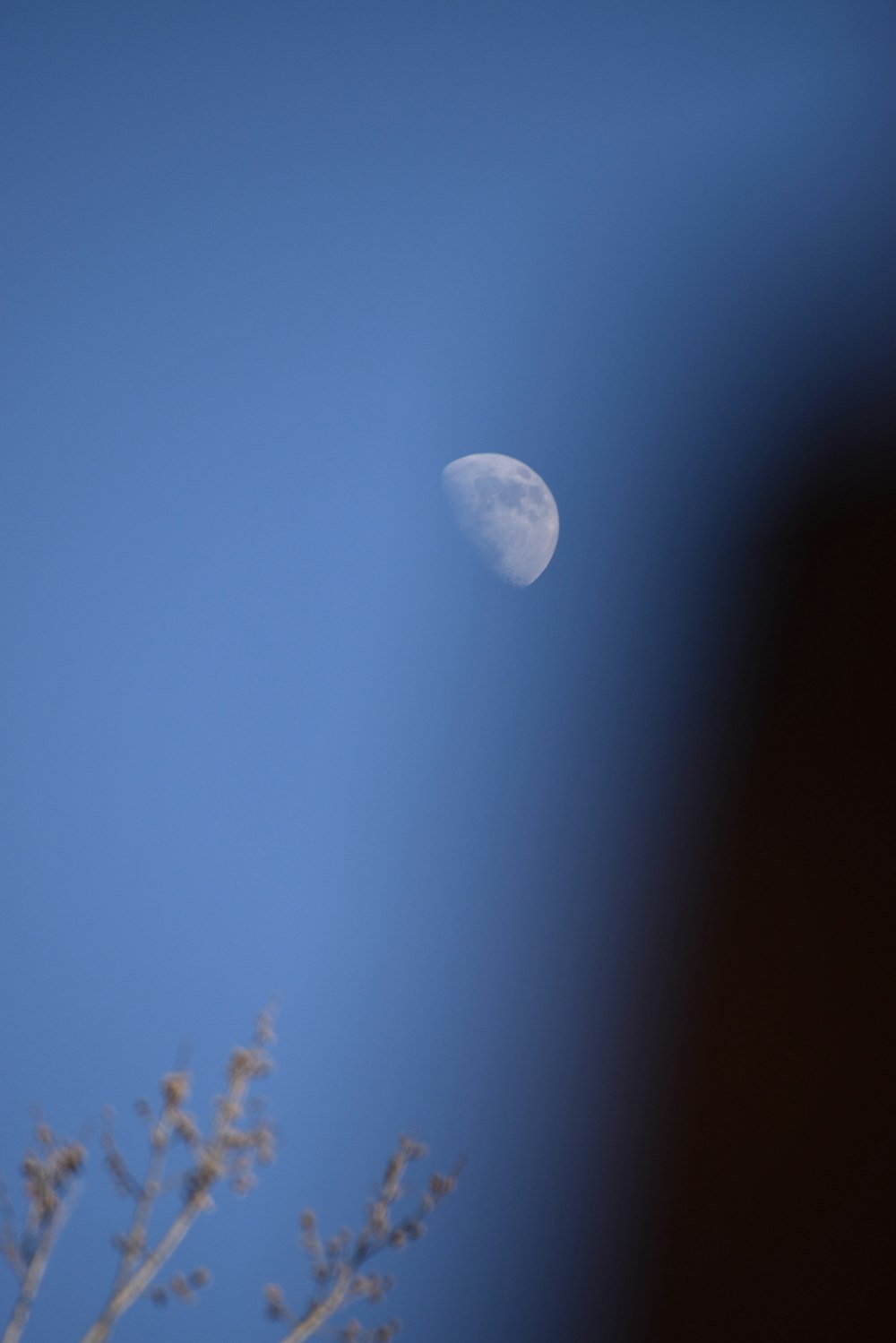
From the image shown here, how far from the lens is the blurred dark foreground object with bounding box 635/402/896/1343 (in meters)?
6.36

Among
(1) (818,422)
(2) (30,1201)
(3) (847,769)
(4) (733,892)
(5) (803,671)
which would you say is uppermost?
(1) (818,422)

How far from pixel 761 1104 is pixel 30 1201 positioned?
5.27m

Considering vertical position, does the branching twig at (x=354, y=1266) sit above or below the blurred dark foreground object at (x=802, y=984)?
below

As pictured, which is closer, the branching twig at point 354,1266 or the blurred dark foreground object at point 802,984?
the branching twig at point 354,1266

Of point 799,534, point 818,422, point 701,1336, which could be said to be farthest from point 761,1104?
point 818,422

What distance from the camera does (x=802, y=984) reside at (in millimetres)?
7398

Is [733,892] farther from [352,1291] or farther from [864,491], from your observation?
[352,1291]

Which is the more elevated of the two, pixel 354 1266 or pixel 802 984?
pixel 802 984

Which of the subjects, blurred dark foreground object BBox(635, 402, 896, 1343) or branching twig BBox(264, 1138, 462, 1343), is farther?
blurred dark foreground object BBox(635, 402, 896, 1343)

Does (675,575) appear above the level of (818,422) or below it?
below

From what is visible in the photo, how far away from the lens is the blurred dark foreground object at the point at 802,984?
636cm

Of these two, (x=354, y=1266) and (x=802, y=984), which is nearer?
(x=354, y=1266)

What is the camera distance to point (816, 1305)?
6.24m

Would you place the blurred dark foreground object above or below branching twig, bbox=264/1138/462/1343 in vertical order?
above
